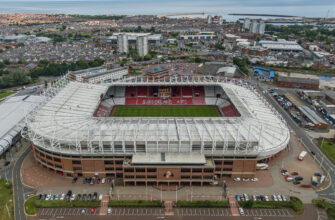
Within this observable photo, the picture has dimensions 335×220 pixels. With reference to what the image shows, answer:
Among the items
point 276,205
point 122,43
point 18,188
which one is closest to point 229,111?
point 276,205

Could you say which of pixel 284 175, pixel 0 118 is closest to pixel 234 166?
pixel 284 175

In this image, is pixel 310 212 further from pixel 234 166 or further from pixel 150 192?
pixel 150 192

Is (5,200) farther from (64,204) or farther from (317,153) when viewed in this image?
(317,153)

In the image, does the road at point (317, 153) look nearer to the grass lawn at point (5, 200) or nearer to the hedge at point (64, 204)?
the hedge at point (64, 204)

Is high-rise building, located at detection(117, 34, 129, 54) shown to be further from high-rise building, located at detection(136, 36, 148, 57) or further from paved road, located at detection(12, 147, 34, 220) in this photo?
paved road, located at detection(12, 147, 34, 220)

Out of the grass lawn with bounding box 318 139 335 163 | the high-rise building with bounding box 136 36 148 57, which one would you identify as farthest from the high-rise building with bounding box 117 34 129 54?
the grass lawn with bounding box 318 139 335 163
